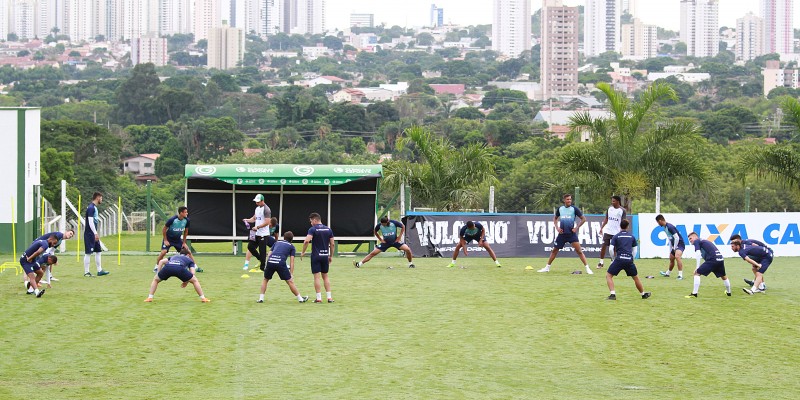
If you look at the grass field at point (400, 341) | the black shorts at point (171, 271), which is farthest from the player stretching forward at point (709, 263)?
the black shorts at point (171, 271)

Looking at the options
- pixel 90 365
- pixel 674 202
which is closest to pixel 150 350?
pixel 90 365

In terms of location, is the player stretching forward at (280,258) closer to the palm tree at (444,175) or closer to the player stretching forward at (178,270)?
the player stretching forward at (178,270)

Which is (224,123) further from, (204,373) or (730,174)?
→ (204,373)

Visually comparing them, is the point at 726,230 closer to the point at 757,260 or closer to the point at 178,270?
the point at 757,260

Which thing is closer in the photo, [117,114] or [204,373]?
[204,373]

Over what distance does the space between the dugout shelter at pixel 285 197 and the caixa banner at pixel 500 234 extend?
4.07ft

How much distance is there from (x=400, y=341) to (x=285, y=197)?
556 inches

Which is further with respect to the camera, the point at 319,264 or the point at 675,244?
the point at 675,244

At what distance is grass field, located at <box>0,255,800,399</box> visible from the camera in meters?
13.1

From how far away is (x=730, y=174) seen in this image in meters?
65.6

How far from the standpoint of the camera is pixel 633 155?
1302 inches

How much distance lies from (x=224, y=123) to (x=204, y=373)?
111 m

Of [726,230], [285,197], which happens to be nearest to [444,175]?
[285,197]

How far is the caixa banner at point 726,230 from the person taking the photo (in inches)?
1150
